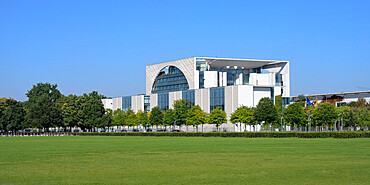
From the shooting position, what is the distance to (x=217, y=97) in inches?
5098

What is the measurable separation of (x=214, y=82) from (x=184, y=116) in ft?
70.7

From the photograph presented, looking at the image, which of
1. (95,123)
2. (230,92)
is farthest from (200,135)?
(95,123)

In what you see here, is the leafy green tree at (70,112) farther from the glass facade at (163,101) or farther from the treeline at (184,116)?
A: the glass facade at (163,101)

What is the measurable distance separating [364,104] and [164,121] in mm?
50884

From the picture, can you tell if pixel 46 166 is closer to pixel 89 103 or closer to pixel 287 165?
pixel 287 165

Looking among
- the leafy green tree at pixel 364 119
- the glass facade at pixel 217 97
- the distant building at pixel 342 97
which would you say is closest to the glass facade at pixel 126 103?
the glass facade at pixel 217 97

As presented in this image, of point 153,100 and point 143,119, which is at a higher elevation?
point 153,100

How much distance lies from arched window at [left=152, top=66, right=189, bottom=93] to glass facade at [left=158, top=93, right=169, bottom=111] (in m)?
4.47

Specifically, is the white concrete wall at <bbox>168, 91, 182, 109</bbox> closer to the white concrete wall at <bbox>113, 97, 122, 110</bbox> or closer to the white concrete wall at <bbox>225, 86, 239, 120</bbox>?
the white concrete wall at <bbox>225, 86, 239, 120</bbox>

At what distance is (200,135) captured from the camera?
87.9 metres

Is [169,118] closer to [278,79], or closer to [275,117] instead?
[275,117]

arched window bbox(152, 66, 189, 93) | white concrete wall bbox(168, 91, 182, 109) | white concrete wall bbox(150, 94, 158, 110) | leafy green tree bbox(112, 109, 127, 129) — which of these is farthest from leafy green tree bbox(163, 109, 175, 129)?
white concrete wall bbox(150, 94, 158, 110)

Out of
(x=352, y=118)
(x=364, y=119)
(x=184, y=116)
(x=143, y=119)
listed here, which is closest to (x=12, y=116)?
(x=143, y=119)

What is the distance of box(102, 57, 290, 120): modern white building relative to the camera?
128 meters
